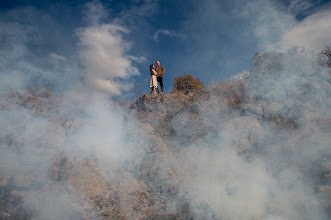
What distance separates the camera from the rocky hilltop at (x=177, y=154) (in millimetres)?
3189

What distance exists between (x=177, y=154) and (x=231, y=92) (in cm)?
292

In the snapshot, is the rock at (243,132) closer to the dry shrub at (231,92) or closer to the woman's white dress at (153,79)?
the dry shrub at (231,92)

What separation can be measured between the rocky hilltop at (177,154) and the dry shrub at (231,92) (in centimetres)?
5

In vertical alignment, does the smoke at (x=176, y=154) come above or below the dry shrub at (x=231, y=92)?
below

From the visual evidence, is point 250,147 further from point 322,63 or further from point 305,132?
point 322,63

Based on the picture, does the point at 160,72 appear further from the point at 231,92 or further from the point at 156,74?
the point at 231,92

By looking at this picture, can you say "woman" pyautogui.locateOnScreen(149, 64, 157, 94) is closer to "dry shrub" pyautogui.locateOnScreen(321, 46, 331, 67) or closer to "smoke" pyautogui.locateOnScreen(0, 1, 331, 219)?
"smoke" pyautogui.locateOnScreen(0, 1, 331, 219)

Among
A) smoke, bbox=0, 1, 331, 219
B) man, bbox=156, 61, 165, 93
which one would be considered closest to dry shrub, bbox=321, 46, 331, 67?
smoke, bbox=0, 1, 331, 219

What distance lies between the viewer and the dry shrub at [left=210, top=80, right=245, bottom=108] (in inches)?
221

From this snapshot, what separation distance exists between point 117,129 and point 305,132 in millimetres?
4495

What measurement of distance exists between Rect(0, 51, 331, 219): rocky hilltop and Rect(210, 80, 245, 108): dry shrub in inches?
2.0

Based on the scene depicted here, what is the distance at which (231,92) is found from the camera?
5961 millimetres

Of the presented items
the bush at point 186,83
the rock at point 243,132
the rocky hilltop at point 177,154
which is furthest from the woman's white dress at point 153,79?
the rock at point 243,132

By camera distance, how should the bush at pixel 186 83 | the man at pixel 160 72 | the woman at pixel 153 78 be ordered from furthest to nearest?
the bush at pixel 186 83 < the man at pixel 160 72 < the woman at pixel 153 78
